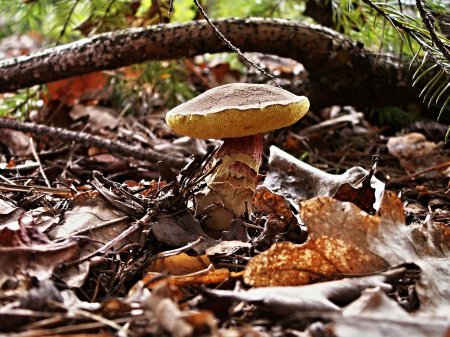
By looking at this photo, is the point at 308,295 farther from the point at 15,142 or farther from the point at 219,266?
the point at 15,142

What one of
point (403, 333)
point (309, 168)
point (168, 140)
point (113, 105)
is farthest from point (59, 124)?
point (403, 333)

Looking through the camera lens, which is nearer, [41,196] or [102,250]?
[102,250]

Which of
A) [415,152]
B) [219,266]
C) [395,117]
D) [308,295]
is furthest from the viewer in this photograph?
[395,117]

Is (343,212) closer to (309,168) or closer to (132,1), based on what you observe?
(309,168)

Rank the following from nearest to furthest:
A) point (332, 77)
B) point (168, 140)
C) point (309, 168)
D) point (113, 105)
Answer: point (309, 168) < point (332, 77) < point (168, 140) < point (113, 105)

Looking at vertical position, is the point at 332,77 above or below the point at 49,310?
below

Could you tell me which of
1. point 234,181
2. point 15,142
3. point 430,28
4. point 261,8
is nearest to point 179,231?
point 234,181

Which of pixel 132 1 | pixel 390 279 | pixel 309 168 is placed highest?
pixel 132 1
